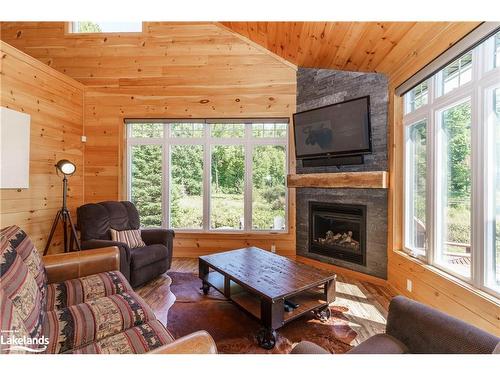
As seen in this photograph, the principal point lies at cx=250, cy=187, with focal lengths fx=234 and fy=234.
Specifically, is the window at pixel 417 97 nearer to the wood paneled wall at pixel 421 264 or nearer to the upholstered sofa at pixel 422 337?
the wood paneled wall at pixel 421 264

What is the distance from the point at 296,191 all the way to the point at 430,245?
1.87m

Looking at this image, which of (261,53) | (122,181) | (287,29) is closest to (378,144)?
(287,29)

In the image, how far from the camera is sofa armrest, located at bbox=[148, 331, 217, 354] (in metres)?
0.87

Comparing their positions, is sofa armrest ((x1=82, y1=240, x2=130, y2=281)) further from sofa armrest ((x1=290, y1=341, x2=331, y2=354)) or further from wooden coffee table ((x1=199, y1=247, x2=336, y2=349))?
sofa armrest ((x1=290, y1=341, x2=331, y2=354))

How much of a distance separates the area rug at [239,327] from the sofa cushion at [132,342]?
2.21 feet

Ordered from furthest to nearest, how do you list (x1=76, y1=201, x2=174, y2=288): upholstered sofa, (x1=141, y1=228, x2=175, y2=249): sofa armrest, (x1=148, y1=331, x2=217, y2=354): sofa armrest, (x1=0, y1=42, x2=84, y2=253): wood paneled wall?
(x1=141, y1=228, x2=175, y2=249): sofa armrest < (x1=0, y1=42, x2=84, y2=253): wood paneled wall < (x1=76, y1=201, x2=174, y2=288): upholstered sofa < (x1=148, y1=331, x2=217, y2=354): sofa armrest

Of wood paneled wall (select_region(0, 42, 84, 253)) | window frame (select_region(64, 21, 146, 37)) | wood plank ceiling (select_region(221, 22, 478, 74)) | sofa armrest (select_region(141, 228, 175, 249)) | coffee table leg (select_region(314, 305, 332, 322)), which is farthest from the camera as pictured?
window frame (select_region(64, 21, 146, 37))

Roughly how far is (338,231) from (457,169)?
1.65 meters

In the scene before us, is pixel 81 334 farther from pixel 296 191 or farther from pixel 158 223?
pixel 296 191

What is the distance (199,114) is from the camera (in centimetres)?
382

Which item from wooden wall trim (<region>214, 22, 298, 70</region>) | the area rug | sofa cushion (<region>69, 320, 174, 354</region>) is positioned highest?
wooden wall trim (<region>214, 22, 298, 70</region>)

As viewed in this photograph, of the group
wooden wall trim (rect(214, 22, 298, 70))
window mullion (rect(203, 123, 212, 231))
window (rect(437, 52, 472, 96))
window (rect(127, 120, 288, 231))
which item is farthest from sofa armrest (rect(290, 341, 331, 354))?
wooden wall trim (rect(214, 22, 298, 70))

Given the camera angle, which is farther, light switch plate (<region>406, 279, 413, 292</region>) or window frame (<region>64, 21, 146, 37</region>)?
window frame (<region>64, 21, 146, 37</region>)

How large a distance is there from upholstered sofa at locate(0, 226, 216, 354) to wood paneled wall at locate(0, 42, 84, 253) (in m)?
1.67
